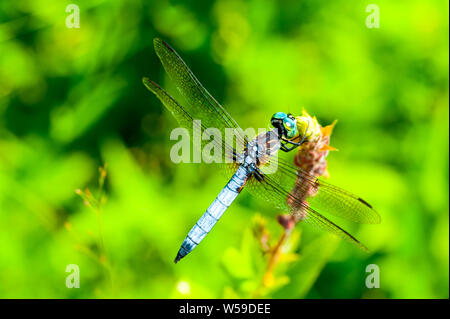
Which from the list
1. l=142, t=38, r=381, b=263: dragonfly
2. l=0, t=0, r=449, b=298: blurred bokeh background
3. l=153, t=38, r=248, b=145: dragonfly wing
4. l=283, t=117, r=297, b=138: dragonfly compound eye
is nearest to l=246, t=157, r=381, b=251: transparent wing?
l=142, t=38, r=381, b=263: dragonfly

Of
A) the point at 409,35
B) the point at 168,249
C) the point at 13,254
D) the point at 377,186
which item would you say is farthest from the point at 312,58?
the point at 13,254

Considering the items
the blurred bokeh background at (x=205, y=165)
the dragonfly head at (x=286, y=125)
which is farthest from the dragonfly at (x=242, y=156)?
the blurred bokeh background at (x=205, y=165)

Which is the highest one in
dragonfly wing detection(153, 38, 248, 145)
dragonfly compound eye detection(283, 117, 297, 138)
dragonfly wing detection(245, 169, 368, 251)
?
dragonfly wing detection(153, 38, 248, 145)

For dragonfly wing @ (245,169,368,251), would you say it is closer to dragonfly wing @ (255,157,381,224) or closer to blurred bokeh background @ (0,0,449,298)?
dragonfly wing @ (255,157,381,224)

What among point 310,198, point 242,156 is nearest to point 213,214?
point 242,156

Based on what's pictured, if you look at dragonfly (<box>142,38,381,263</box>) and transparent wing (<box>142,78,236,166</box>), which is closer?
dragonfly (<box>142,38,381,263</box>)

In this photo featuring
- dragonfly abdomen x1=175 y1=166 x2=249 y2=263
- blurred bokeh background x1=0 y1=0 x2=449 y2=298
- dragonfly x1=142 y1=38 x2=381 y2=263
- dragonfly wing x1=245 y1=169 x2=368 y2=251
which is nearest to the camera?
dragonfly wing x1=245 y1=169 x2=368 y2=251

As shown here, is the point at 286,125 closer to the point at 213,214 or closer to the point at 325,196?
the point at 325,196

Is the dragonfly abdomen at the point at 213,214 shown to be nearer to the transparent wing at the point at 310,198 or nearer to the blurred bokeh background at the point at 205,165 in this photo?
the transparent wing at the point at 310,198
